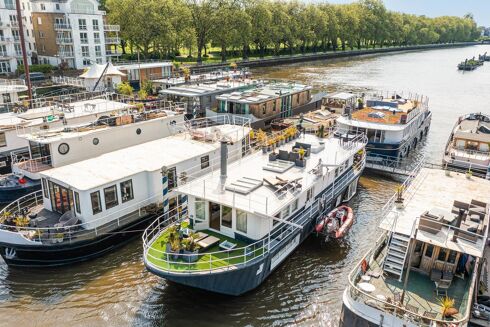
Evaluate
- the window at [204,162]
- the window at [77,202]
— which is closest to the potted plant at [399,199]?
the window at [204,162]

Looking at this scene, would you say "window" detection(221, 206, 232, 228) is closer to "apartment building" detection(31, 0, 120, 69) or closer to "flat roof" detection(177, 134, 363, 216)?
"flat roof" detection(177, 134, 363, 216)

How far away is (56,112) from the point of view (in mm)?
35875

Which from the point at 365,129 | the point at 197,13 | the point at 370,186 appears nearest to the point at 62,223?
the point at 370,186

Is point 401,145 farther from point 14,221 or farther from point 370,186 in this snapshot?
point 14,221

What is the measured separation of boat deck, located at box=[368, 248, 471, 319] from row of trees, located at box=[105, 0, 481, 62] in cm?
7677

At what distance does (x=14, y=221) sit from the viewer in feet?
70.1

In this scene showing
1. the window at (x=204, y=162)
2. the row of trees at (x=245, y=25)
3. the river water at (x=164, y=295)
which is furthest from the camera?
the row of trees at (x=245, y=25)

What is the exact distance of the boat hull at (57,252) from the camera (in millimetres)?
20438

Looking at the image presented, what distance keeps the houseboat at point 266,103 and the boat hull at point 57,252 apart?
2424cm

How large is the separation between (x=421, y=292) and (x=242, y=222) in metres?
8.28

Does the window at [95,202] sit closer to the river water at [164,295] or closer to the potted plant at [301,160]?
the river water at [164,295]

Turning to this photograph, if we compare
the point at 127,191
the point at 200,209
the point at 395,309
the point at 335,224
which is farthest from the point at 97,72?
the point at 395,309

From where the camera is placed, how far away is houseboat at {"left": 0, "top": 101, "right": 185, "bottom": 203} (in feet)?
88.5

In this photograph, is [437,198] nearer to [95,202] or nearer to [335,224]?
[335,224]
